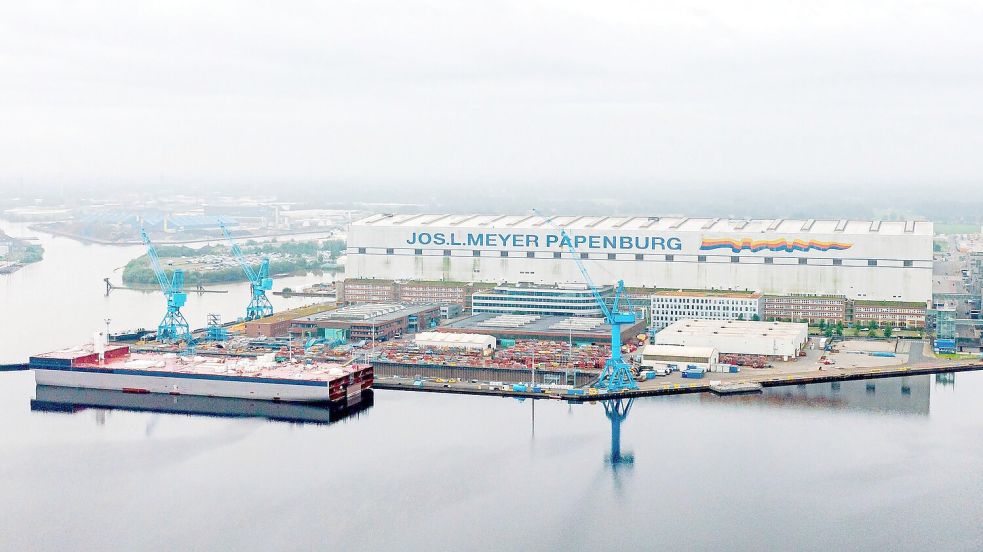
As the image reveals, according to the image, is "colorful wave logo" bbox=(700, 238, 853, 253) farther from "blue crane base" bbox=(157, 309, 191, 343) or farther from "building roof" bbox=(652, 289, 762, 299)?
"blue crane base" bbox=(157, 309, 191, 343)

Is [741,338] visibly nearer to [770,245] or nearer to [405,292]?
[770,245]

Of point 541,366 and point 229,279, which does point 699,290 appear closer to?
point 541,366

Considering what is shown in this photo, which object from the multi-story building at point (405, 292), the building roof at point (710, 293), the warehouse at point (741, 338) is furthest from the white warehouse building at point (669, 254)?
the warehouse at point (741, 338)

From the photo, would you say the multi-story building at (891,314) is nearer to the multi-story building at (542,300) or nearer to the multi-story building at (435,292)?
the multi-story building at (542,300)

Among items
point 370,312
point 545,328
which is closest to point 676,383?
point 545,328

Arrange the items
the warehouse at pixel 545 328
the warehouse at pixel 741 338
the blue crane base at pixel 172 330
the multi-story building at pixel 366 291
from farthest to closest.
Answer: the multi-story building at pixel 366 291
the blue crane base at pixel 172 330
the warehouse at pixel 545 328
the warehouse at pixel 741 338
